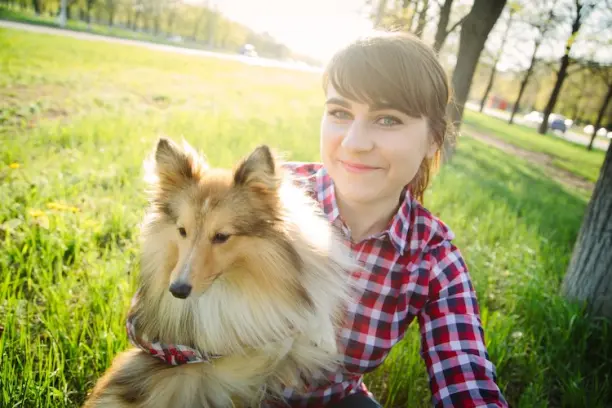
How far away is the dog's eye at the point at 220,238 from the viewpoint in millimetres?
1842

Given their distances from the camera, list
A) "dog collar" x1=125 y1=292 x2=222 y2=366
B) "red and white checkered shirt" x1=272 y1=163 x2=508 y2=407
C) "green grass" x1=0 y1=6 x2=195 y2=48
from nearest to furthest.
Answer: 1. "dog collar" x1=125 y1=292 x2=222 y2=366
2. "red and white checkered shirt" x1=272 y1=163 x2=508 y2=407
3. "green grass" x1=0 y1=6 x2=195 y2=48

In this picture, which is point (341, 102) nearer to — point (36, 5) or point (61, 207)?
point (61, 207)

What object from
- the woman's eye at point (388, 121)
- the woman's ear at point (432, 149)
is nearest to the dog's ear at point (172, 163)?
the woman's eye at point (388, 121)

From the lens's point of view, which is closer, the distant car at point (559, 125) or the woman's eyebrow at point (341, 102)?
the woman's eyebrow at point (341, 102)

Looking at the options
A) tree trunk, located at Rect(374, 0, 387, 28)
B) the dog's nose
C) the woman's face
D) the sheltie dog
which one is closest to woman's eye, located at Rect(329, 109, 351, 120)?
the woman's face

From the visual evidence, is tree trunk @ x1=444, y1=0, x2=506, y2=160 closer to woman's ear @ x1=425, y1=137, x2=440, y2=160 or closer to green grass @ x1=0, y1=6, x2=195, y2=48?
woman's ear @ x1=425, y1=137, x2=440, y2=160

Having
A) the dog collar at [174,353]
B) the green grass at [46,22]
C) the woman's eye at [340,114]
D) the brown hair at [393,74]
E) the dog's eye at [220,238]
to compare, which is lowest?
the dog collar at [174,353]

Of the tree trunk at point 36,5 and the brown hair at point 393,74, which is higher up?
the tree trunk at point 36,5

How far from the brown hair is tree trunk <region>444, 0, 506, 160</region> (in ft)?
18.9

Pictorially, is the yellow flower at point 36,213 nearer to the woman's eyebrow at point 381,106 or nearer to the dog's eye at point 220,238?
the dog's eye at point 220,238

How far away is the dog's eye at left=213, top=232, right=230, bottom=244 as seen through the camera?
184 centimetres

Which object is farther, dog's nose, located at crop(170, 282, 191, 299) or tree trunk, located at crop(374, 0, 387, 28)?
tree trunk, located at crop(374, 0, 387, 28)

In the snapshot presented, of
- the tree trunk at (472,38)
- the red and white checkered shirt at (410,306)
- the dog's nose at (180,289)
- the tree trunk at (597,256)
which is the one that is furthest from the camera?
the tree trunk at (472,38)

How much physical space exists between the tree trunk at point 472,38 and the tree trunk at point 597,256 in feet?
13.3
